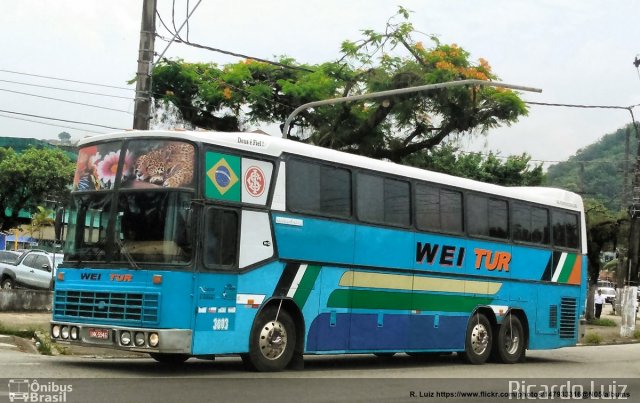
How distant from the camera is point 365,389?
11430 mm

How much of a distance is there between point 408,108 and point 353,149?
2.68m

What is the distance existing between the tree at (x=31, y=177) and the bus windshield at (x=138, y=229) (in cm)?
4794

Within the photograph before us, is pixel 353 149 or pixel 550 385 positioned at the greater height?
pixel 353 149

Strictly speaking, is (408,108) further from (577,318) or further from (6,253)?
(6,253)

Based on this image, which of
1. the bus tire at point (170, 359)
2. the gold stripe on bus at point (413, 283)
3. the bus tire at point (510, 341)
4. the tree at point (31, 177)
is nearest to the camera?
the bus tire at point (170, 359)

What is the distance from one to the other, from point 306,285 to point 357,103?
1543 centimetres

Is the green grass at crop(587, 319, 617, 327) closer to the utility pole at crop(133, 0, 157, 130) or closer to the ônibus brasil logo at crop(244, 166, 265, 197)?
the utility pole at crop(133, 0, 157, 130)

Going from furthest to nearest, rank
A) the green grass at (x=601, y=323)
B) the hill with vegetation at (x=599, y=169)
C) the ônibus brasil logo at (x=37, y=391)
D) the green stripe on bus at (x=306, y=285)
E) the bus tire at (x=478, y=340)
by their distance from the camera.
→ the hill with vegetation at (x=599, y=169) < the green grass at (x=601, y=323) < the bus tire at (x=478, y=340) < the green stripe on bus at (x=306, y=285) < the ônibus brasil logo at (x=37, y=391)

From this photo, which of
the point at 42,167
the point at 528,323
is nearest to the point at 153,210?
the point at 528,323

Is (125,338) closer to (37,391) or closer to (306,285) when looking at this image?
(37,391)

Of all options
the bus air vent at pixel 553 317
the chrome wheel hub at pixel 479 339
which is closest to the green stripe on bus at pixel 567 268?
the bus air vent at pixel 553 317

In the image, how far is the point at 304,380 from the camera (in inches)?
476

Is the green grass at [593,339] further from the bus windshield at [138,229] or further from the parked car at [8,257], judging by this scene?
the bus windshield at [138,229]

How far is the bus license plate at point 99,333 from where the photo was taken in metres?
12.0
